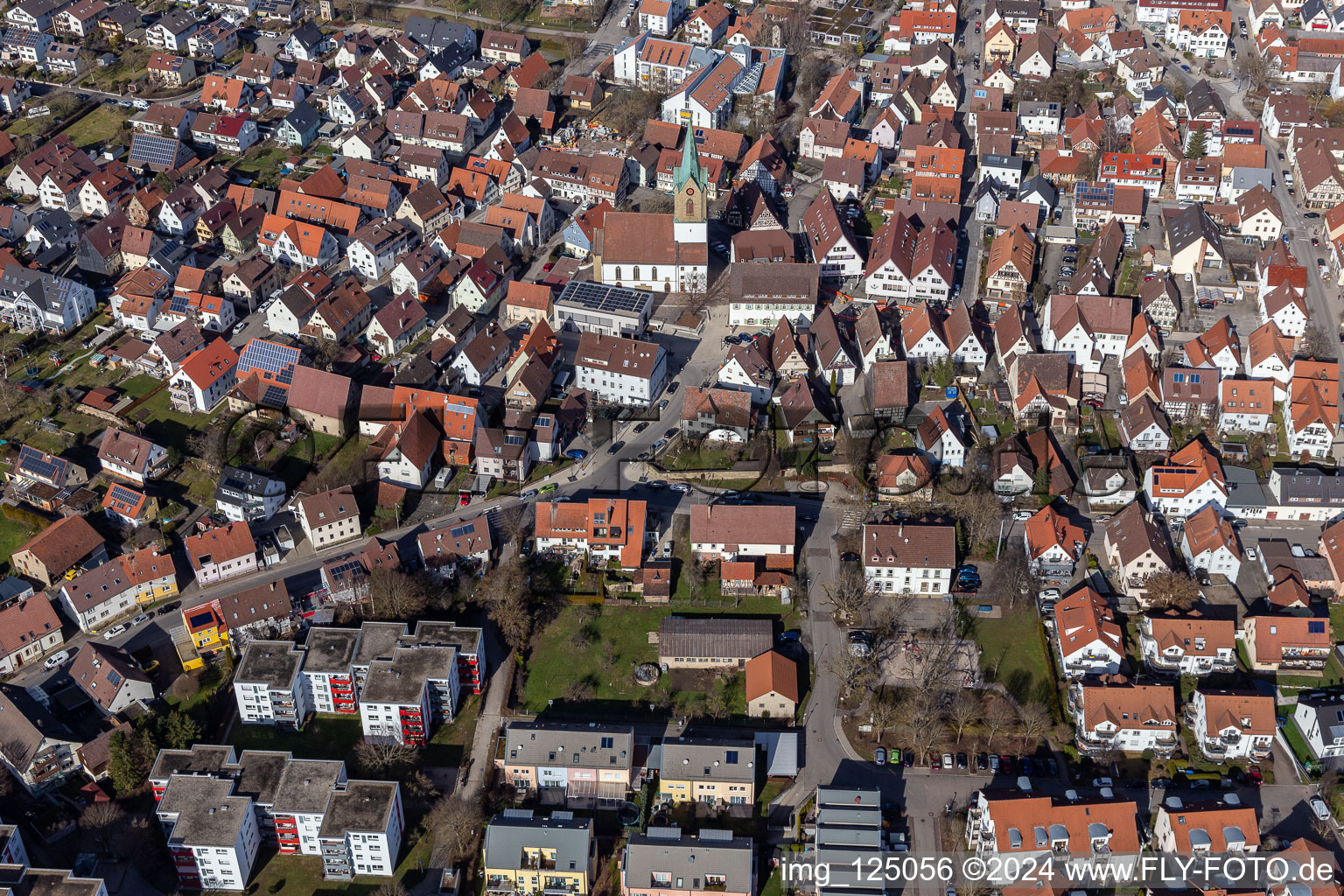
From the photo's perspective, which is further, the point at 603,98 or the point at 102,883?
the point at 603,98

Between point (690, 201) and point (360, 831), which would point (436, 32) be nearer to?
point (690, 201)

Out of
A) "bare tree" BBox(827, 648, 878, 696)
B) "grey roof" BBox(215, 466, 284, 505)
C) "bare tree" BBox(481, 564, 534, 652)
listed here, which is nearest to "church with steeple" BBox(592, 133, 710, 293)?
"grey roof" BBox(215, 466, 284, 505)

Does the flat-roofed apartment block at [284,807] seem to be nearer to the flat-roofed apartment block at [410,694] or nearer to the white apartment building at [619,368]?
the flat-roofed apartment block at [410,694]

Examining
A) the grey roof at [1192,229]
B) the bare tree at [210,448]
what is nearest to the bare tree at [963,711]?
the bare tree at [210,448]

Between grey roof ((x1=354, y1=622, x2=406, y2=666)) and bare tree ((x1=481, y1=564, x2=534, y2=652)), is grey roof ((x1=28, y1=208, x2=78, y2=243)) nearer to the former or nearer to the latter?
grey roof ((x1=354, y1=622, x2=406, y2=666))

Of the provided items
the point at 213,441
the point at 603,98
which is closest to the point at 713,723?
the point at 213,441

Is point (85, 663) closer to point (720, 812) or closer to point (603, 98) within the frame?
point (720, 812)
